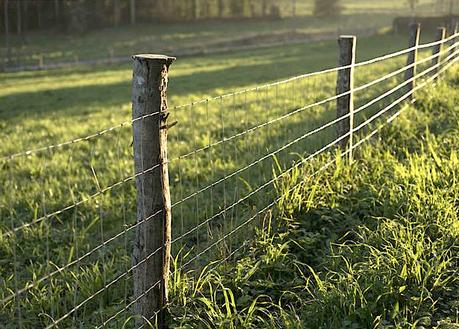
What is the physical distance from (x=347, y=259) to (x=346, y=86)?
269cm

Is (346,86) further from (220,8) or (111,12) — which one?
(220,8)

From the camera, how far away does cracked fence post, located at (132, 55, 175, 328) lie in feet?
11.6

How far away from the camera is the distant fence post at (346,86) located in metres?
6.57

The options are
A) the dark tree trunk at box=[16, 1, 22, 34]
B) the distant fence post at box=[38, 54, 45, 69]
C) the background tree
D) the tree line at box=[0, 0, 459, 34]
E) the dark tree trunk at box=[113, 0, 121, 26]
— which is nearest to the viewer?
the distant fence post at box=[38, 54, 45, 69]

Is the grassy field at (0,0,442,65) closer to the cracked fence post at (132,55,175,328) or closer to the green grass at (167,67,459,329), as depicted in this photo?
the green grass at (167,67,459,329)

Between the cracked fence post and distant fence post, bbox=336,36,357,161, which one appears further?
distant fence post, bbox=336,36,357,161

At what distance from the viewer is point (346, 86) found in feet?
21.8

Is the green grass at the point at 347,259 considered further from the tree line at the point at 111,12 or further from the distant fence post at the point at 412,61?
the tree line at the point at 111,12

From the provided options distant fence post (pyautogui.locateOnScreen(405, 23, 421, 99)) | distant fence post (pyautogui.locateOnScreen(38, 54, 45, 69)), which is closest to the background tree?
distant fence post (pyautogui.locateOnScreen(38, 54, 45, 69))

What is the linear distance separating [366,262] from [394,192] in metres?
1.36

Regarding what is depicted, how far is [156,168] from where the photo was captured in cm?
362

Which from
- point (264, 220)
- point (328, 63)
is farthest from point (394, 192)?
point (328, 63)

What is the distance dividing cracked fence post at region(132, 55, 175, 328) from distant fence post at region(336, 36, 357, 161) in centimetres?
334

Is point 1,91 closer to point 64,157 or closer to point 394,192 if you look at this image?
point 64,157
